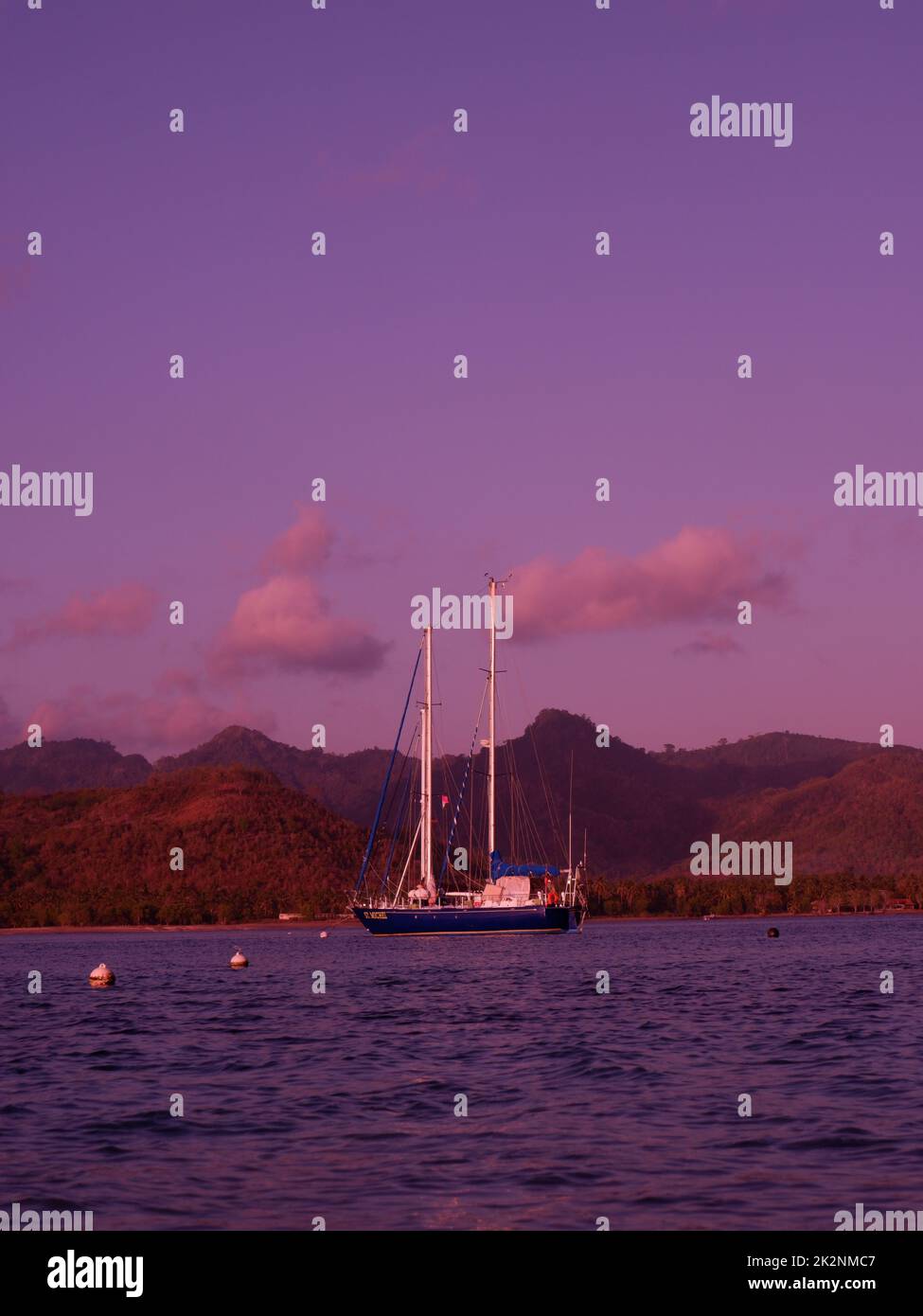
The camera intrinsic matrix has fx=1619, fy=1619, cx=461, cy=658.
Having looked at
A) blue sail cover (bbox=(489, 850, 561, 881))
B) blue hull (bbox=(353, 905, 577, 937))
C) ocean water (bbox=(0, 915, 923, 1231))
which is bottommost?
blue hull (bbox=(353, 905, 577, 937))

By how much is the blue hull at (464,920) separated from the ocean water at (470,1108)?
70669mm

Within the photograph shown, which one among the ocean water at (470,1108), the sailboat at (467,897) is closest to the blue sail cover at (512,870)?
the sailboat at (467,897)

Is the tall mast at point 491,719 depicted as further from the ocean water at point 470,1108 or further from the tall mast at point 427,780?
the ocean water at point 470,1108

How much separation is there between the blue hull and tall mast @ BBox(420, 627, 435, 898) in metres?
3.74

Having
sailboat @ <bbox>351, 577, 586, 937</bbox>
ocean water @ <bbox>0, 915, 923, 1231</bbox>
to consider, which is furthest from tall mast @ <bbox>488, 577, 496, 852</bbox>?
ocean water @ <bbox>0, 915, 923, 1231</bbox>

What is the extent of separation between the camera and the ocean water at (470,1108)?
22672 millimetres

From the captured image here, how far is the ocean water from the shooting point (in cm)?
2267

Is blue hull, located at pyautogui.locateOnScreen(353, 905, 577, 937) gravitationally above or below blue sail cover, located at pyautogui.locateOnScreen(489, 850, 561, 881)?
below

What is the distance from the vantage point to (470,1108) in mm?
32531

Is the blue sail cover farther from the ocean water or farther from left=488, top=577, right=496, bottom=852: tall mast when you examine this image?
the ocean water

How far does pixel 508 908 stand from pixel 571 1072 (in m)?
107
